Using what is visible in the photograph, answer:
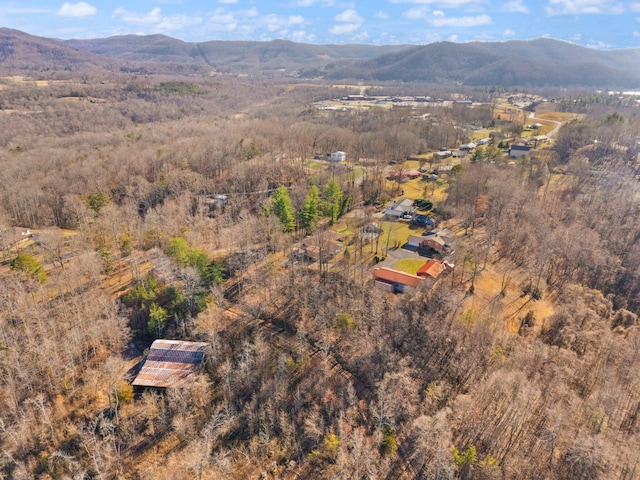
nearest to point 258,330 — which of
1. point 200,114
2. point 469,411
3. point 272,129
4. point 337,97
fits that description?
point 469,411

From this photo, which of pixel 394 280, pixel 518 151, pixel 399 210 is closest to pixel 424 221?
pixel 399 210

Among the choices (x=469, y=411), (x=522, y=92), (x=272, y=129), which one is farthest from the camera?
(x=522, y=92)

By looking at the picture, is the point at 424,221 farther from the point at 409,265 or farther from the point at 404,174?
the point at 404,174

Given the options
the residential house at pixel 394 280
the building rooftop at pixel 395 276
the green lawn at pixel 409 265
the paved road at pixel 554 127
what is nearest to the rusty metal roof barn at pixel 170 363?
the residential house at pixel 394 280

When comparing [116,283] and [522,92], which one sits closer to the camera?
[116,283]

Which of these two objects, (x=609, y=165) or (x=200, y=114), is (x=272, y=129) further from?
(x=609, y=165)

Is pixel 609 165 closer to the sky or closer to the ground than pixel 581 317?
closer to the sky

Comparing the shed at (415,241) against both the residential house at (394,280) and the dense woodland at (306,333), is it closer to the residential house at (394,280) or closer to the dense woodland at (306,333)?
the dense woodland at (306,333)
